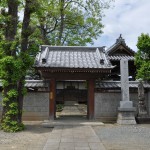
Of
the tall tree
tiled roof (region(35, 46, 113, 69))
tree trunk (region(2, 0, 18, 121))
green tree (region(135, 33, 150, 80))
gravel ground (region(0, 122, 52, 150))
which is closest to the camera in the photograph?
gravel ground (region(0, 122, 52, 150))

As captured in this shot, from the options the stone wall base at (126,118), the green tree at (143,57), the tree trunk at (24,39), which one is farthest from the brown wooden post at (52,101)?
the green tree at (143,57)

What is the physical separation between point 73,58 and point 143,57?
5.05 metres

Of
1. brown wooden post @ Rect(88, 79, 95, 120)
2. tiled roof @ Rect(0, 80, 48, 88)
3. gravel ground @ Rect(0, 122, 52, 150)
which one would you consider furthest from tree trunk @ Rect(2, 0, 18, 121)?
brown wooden post @ Rect(88, 79, 95, 120)

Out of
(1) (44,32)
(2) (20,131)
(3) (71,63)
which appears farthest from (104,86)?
(1) (44,32)

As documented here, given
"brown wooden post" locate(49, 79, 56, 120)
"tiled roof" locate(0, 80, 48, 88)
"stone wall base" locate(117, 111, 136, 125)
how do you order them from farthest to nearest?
"tiled roof" locate(0, 80, 48, 88) → "brown wooden post" locate(49, 79, 56, 120) → "stone wall base" locate(117, 111, 136, 125)

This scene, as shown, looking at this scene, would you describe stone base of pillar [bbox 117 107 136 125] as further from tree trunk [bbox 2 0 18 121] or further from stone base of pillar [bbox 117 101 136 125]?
tree trunk [bbox 2 0 18 121]

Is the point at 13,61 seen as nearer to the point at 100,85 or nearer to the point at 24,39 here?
the point at 24,39

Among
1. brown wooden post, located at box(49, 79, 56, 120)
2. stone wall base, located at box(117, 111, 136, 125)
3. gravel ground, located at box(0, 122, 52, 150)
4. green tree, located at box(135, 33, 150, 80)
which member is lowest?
gravel ground, located at box(0, 122, 52, 150)

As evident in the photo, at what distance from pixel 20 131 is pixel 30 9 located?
6527mm

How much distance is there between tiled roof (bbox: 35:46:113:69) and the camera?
17.3 meters

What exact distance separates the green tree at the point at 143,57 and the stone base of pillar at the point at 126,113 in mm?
2251

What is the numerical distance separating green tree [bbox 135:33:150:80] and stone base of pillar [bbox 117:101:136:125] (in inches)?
88.6

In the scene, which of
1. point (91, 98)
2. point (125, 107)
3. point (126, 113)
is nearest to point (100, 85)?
point (91, 98)

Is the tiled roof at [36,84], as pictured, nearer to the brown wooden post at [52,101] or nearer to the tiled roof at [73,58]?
the brown wooden post at [52,101]
